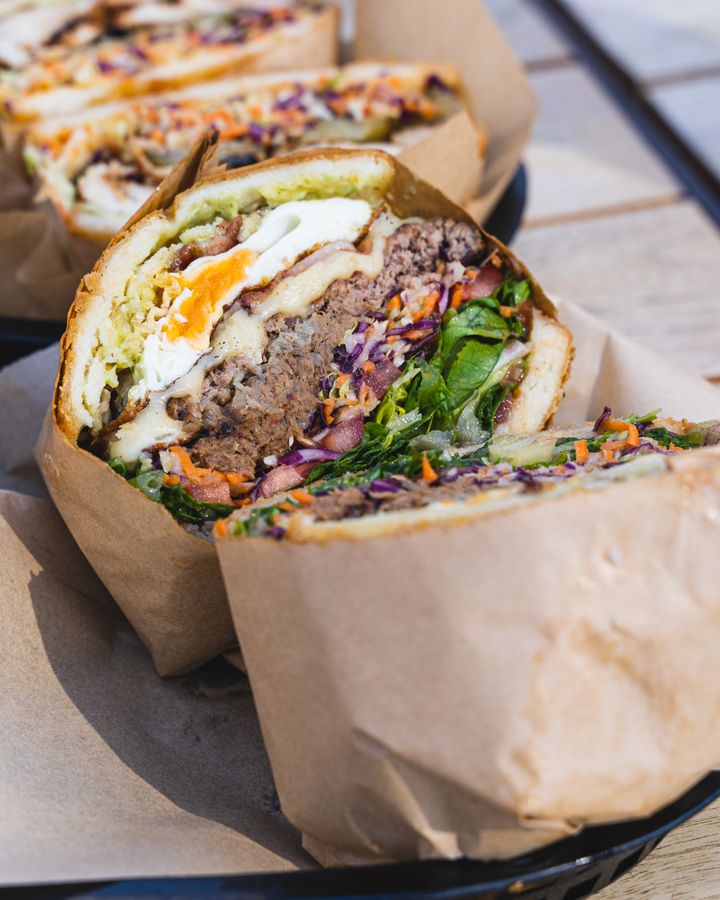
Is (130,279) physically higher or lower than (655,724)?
higher

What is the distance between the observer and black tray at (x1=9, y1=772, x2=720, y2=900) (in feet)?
3.41

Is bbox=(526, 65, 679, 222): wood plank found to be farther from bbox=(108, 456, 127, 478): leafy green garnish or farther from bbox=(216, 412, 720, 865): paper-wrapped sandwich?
bbox=(216, 412, 720, 865): paper-wrapped sandwich

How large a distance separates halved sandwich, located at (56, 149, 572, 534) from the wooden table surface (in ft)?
2.81

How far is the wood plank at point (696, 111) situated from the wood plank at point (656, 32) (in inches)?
5.0

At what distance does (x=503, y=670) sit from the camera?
107cm

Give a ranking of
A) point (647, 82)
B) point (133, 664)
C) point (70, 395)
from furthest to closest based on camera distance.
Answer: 1. point (647, 82)
2. point (133, 664)
3. point (70, 395)

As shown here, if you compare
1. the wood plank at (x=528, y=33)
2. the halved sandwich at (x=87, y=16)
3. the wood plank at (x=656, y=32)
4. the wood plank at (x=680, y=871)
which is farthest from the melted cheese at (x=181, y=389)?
the wood plank at (x=528, y=33)

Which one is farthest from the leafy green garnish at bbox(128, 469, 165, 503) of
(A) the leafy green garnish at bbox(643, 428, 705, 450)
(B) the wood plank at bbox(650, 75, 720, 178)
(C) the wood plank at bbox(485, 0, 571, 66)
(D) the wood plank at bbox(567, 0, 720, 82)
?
(C) the wood plank at bbox(485, 0, 571, 66)

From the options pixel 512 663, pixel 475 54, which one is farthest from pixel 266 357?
pixel 475 54

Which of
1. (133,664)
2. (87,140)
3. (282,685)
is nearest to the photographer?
(282,685)

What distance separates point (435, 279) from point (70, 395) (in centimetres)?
67

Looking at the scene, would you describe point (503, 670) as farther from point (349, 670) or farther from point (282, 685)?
point (282, 685)

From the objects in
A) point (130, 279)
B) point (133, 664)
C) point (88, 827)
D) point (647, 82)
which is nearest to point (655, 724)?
point (88, 827)

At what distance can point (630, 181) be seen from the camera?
3096 millimetres
